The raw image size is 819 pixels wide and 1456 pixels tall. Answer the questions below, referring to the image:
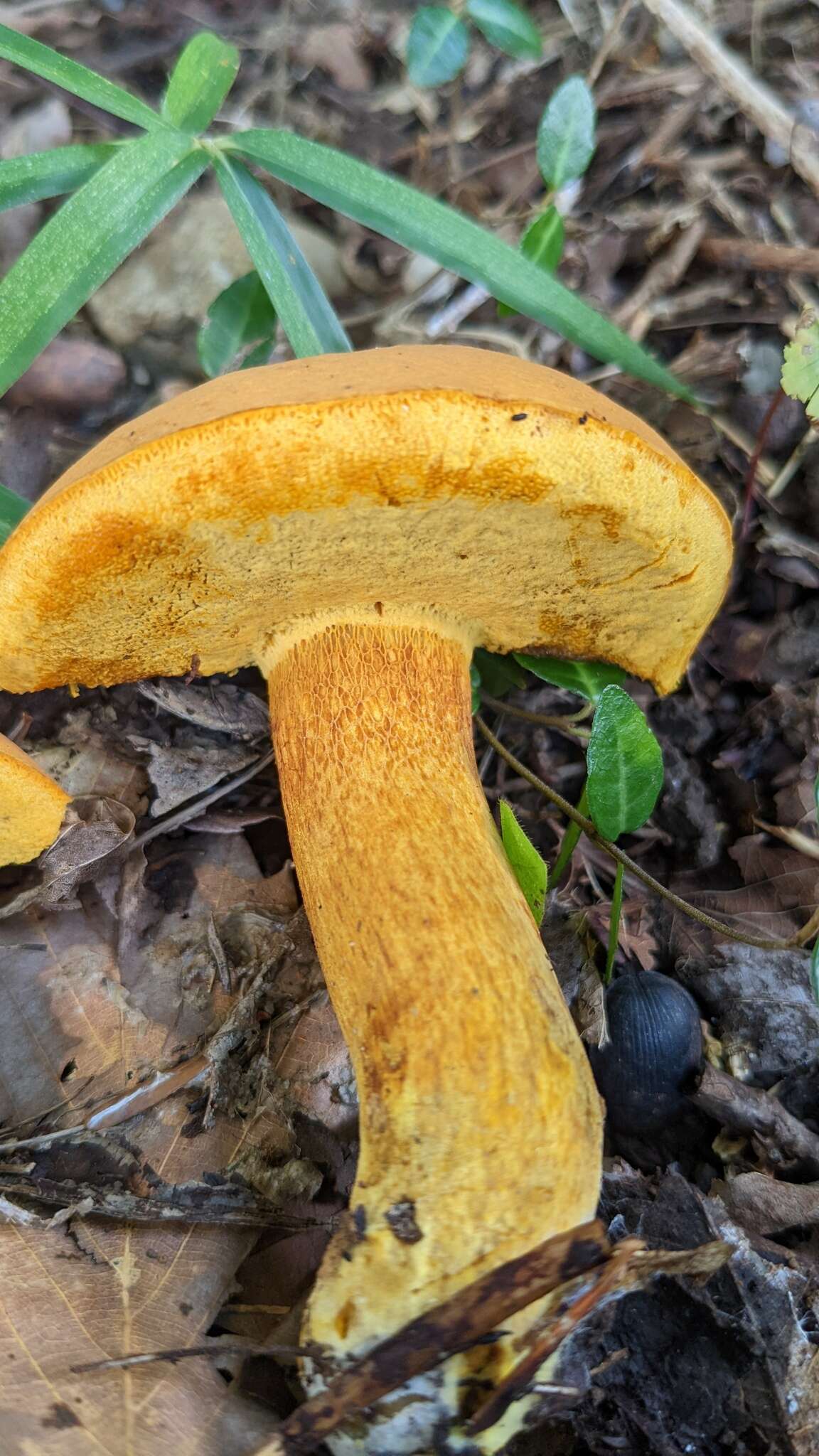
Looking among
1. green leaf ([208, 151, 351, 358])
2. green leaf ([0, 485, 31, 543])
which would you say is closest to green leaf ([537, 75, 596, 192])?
green leaf ([208, 151, 351, 358])

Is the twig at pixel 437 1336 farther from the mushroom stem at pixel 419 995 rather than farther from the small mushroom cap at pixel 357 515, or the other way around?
the small mushroom cap at pixel 357 515

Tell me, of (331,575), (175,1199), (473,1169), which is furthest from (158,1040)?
(331,575)

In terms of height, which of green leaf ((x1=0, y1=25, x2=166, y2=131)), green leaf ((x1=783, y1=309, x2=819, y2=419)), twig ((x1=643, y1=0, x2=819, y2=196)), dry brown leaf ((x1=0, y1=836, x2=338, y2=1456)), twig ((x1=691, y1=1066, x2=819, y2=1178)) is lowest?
twig ((x1=691, y1=1066, x2=819, y2=1178))

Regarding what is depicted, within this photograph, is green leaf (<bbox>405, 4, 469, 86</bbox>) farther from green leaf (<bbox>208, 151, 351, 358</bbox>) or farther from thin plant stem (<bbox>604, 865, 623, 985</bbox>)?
thin plant stem (<bbox>604, 865, 623, 985</bbox>)

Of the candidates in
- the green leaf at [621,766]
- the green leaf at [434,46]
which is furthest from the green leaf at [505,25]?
the green leaf at [621,766]

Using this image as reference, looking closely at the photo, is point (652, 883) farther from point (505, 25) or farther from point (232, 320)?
point (505, 25)

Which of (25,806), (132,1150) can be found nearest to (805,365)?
(25,806)
